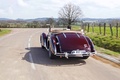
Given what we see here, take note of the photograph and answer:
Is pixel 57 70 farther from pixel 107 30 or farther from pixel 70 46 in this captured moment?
pixel 107 30

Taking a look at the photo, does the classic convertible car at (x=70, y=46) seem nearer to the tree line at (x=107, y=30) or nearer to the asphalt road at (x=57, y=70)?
the asphalt road at (x=57, y=70)

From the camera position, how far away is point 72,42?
10953 millimetres

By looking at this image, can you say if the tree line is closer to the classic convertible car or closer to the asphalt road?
the classic convertible car

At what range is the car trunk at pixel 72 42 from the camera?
1072 cm

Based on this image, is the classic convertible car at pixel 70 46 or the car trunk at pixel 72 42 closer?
the classic convertible car at pixel 70 46

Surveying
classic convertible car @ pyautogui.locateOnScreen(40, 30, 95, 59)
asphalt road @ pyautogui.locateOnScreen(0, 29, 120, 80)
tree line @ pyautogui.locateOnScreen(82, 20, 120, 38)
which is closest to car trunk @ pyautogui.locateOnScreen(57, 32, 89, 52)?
classic convertible car @ pyautogui.locateOnScreen(40, 30, 95, 59)

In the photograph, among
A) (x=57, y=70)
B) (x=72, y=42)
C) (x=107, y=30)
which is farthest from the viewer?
(x=107, y=30)

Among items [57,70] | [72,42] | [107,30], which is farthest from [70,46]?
[107,30]

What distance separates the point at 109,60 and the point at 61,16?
142ft

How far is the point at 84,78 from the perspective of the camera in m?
7.84

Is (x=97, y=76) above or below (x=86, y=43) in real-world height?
below

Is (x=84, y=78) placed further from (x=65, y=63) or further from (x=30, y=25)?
(x=30, y=25)

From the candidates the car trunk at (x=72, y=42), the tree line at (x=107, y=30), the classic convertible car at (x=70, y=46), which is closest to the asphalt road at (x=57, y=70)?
the classic convertible car at (x=70, y=46)

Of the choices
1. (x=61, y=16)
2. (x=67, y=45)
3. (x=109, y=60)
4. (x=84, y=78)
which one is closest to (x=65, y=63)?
(x=67, y=45)
